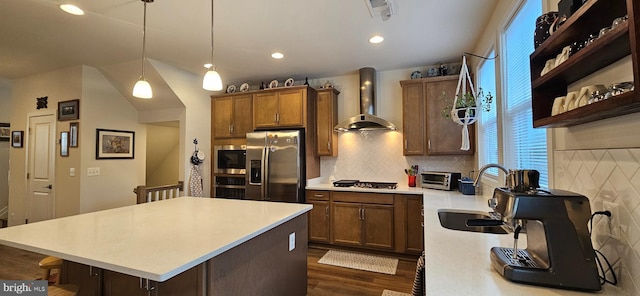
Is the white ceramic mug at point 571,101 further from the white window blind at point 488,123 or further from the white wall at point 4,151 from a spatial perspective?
the white wall at point 4,151

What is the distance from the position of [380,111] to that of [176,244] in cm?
332

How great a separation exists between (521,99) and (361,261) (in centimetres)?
239

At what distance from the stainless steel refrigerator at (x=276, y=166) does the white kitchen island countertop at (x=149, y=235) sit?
1535 millimetres

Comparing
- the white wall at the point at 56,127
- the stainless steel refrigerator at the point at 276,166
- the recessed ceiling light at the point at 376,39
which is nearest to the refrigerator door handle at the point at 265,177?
the stainless steel refrigerator at the point at 276,166

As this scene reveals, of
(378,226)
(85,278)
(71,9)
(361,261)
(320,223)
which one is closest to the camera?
(85,278)

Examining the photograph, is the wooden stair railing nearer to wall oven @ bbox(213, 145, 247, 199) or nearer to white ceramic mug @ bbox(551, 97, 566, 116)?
wall oven @ bbox(213, 145, 247, 199)

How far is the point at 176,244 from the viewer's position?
1349mm

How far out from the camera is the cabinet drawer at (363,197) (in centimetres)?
340

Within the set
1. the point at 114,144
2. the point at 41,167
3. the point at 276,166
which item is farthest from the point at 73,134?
the point at 276,166

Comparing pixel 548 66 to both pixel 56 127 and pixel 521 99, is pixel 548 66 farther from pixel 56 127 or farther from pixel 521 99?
pixel 56 127

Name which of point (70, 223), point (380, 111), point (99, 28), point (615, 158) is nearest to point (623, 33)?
point (615, 158)

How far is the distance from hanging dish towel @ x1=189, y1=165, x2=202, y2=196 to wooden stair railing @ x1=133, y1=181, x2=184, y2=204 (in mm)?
128

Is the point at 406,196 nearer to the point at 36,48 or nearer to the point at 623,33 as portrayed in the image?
the point at 623,33

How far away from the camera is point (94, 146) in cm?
394
